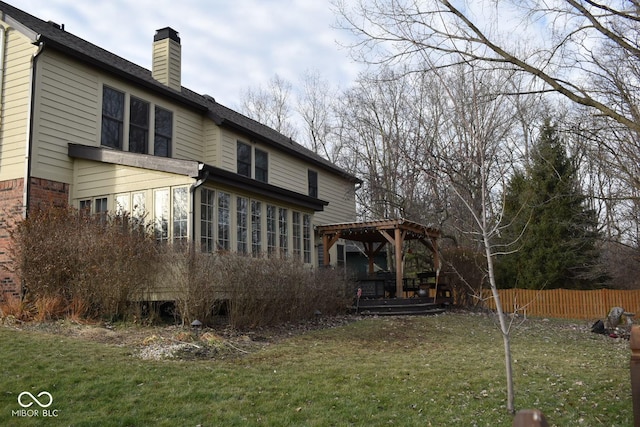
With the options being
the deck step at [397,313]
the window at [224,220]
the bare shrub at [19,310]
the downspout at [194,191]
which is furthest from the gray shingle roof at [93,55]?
the deck step at [397,313]

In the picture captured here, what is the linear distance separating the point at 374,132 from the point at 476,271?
13567 mm

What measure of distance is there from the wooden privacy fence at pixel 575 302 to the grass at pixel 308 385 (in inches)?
429

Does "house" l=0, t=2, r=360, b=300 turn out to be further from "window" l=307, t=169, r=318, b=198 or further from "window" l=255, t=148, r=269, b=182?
"window" l=307, t=169, r=318, b=198

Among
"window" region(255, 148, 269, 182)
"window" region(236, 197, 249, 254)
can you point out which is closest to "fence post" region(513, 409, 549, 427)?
"window" region(236, 197, 249, 254)

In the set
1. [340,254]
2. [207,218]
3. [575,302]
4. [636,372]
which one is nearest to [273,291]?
[207,218]

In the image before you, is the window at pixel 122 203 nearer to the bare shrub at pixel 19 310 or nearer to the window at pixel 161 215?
the window at pixel 161 215

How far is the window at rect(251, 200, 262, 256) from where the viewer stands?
42.9ft

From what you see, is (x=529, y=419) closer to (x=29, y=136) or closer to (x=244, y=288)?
(x=244, y=288)

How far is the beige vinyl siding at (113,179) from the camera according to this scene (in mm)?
11347

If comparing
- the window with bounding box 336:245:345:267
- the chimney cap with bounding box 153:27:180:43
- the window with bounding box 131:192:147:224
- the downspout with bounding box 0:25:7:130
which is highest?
the chimney cap with bounding box 153:27:180:43

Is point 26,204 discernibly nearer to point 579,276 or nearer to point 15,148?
point 15,148

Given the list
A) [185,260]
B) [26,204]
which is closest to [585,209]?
[185,260]

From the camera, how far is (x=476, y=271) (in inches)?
690

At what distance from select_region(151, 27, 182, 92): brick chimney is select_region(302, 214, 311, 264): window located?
5.50m
